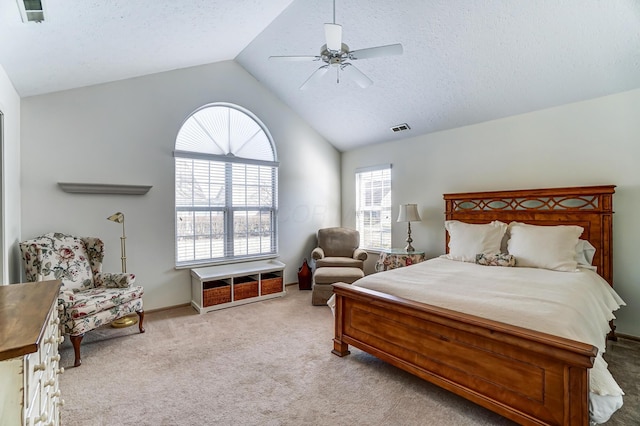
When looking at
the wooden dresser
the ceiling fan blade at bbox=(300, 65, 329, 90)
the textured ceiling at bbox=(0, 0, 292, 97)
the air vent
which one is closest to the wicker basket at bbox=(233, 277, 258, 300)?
the wooden dresser

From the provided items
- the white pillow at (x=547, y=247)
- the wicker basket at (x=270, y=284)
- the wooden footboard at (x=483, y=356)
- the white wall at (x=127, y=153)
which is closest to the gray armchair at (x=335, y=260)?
the wicker basket at (x=270, y=284)

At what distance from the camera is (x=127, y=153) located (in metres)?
3.71

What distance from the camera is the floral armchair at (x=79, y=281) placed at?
8.61 ft

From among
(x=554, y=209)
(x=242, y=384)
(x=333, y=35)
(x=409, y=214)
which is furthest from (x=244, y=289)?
(x=554, y=209)

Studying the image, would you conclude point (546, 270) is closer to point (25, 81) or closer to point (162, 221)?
point (162, 221)

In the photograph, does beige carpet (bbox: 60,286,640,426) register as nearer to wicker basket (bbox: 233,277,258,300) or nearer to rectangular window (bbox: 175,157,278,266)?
wicker basket (bbox: 233,277,258,300)

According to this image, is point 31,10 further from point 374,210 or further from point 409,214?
point 374,210

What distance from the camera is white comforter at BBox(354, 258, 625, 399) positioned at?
1.71 metres

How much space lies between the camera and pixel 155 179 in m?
3.92

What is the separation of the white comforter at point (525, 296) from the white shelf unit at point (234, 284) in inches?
81.4

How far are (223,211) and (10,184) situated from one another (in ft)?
7.56

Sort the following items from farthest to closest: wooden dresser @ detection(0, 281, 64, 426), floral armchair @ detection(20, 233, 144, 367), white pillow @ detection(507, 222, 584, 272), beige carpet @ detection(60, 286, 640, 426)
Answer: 1. white pillow @ detection(507, 222, 584, 272)
2. floral armchair @ detection(20, 233, 144, 367)
3. beige carpet @ detection(60, 286, 640, 426)
4. wooden dresser @ detection(0, 281, 64, 426)

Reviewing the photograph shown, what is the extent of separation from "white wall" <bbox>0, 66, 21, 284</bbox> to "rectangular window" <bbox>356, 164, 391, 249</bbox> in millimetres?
4535

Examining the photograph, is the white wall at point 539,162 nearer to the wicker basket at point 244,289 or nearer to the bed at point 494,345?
the bed at point 494,345
